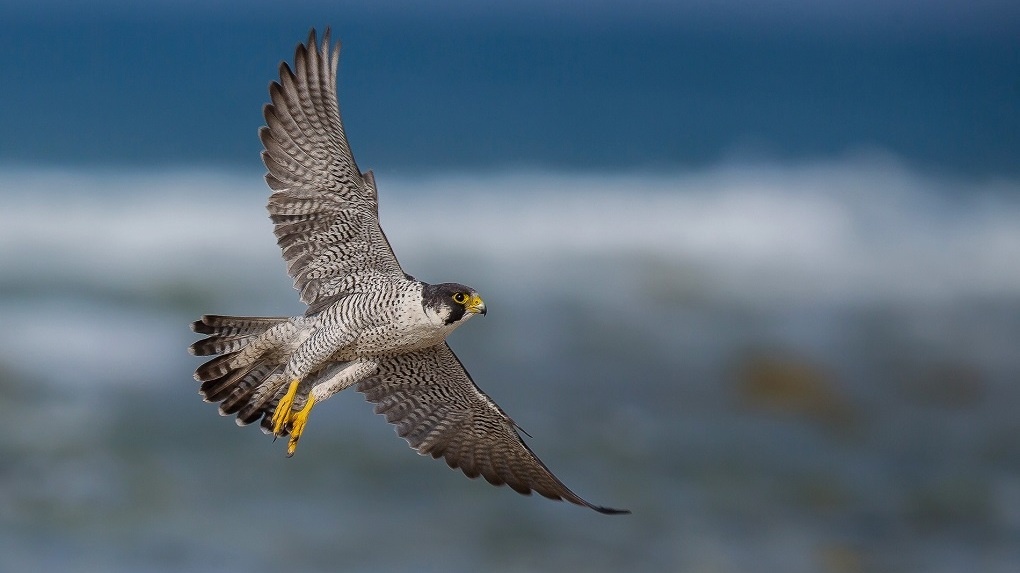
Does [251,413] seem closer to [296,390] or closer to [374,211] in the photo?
[296,390]

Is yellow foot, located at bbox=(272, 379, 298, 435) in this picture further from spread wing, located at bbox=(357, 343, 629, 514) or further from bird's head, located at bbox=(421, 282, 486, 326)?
bird's head, located at bbox=(421, 282, 486, 326)

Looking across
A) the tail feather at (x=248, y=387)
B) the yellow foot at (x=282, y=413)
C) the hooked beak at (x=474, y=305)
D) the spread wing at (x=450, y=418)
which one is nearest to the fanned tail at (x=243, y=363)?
the tail feather at (x=248, y=387)

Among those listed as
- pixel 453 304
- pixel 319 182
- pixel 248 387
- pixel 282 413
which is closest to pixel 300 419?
pixel 282 413

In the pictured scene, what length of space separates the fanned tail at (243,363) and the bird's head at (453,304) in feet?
3.05

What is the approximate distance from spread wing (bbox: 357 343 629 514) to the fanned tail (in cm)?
64

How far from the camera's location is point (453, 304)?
→ 6621 millimetres

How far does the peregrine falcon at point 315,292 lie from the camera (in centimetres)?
699

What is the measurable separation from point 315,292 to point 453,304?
1032 millimetres

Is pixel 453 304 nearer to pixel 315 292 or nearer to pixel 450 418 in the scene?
pixel 315 292

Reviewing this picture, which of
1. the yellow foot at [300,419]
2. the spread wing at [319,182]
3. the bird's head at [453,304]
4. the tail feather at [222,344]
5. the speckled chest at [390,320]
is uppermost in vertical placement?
the spread wing at [319,182]

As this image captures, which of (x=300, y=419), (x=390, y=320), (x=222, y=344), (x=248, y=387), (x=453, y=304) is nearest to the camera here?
(x=453, y=304)

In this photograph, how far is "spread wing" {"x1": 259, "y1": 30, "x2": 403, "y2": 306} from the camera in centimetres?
715

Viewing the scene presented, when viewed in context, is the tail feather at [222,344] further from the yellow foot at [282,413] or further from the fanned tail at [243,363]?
the yellow foot at [282,413]

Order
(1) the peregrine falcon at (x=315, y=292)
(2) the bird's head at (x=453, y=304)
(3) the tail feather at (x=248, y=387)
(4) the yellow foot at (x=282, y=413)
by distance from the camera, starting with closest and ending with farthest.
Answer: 1. (2) the bird's head at (x=453, y=304)
2. (1) the peregrine falcon at (x=315, y=292)
3. (4) the yellow foot at (x=282, y=413)
4. (3) the tail feather at (x=248, y=387)
